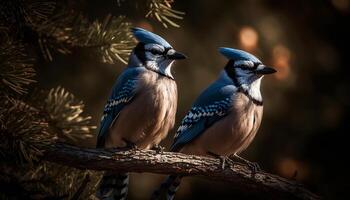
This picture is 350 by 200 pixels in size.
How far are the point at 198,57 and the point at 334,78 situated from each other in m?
1.58

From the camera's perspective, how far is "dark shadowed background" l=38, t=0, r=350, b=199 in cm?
652

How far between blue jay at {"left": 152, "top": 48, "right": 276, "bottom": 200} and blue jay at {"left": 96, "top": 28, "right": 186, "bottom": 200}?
0.95 feet

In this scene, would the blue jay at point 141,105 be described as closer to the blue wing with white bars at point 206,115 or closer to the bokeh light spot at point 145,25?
the blue wing with white bars at point 206,115

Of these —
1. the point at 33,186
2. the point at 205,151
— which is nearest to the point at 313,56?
the point at 205,151

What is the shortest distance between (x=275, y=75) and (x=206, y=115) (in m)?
2.14

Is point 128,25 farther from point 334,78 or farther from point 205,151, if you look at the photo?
point 334,78

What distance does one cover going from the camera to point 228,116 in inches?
184

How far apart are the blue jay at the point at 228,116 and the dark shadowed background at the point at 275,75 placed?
4.60ft

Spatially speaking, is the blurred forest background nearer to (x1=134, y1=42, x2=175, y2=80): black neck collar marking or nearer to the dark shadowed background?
the dark shadowed background

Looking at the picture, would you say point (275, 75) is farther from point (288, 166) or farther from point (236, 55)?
point (236, 55)

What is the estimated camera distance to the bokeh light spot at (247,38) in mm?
6605

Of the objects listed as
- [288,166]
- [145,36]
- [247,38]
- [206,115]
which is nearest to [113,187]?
[206,115]

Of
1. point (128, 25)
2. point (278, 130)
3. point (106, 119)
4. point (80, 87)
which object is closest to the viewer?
point (128, 25)

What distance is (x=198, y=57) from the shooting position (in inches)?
262
